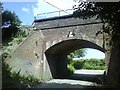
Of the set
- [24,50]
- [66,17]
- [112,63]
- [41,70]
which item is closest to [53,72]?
[41,70]

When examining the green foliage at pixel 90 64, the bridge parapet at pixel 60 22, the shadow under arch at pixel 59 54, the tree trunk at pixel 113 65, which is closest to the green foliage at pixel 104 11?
the tree trunk at pixel 113 65

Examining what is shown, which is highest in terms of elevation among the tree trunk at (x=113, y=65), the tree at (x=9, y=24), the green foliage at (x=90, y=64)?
the tree at (x=9, y=24)

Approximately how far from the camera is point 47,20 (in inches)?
814

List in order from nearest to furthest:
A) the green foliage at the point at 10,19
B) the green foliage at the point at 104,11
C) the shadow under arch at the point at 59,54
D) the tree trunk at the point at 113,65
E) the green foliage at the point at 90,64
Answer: the green foliage at the point at 104,11 → the tree trunk at the point at 113,65 → the green foliage at the point at 10,19 → the shadow under arch at the point at 59,54 → the green foliage at the point at 90,64

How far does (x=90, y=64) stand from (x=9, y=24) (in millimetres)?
31877

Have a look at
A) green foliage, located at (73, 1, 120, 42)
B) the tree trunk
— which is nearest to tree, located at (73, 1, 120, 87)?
green foliage, located at (73, 1, 120, 42)

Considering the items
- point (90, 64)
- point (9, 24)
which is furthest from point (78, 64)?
point (9, 24)

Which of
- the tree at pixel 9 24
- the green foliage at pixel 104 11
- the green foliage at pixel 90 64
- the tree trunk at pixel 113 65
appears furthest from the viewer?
the green foliage at pixel 90 64

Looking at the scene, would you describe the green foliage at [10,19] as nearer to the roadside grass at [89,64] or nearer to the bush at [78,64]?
the roadside grass at [89,64]

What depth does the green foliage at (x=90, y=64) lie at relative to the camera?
43194 mm

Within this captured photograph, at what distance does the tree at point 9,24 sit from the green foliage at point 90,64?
2312 centimetres

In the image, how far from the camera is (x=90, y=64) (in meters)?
47.7

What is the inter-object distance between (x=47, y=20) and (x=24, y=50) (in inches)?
125

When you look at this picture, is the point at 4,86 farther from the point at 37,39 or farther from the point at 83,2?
the point at 37,39
